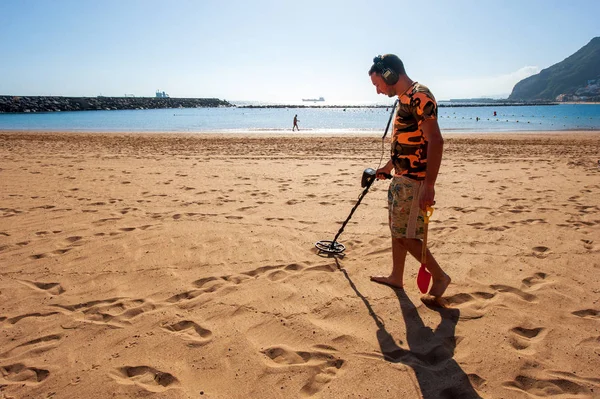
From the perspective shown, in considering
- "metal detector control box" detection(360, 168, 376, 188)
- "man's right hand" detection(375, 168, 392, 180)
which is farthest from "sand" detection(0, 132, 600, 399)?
"man's right hand" detection(375, 168, 392, 180)

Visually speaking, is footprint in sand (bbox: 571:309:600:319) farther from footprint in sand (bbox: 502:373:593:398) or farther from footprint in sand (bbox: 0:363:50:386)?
footprint in sand (bbox: 0:363:50:386)

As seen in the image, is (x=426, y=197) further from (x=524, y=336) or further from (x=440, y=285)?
(x=524, y=336)

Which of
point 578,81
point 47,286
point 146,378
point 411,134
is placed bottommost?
point 146,378

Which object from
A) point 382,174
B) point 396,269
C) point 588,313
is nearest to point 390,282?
point 396,269

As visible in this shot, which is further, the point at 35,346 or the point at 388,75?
the point at 388,75

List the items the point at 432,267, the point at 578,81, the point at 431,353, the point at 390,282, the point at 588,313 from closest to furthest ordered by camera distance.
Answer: the point at 431,353 → the point at 588,313 → the point at 432,267 → the point at 390,282 → the point at 578,81

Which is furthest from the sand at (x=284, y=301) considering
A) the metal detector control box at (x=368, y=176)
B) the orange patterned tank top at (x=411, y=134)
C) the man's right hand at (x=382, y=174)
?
the orange patterned tank top at (x=411, y=134)

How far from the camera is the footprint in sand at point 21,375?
2.22m

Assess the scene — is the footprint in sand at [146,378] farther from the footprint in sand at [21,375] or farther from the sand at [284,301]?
the footprint in sand at [21,375]

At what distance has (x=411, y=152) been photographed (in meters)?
2.78

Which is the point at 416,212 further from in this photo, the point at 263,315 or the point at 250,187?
the point at 250,187

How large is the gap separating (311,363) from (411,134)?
1.78m

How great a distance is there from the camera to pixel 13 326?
277 centimetres

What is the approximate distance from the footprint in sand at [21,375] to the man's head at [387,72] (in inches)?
120
